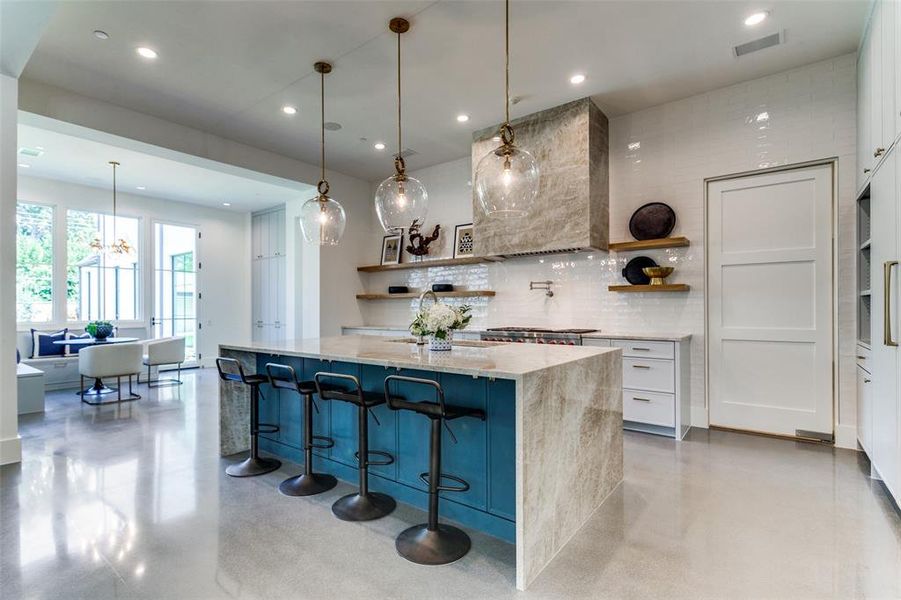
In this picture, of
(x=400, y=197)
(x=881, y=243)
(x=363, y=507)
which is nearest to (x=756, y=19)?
(x=881, y=243)

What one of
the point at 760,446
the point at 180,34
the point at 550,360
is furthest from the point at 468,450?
the point at 180,34

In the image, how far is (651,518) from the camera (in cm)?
253

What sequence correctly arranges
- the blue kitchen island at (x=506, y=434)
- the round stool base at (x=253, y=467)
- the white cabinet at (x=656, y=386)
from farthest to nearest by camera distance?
the white cabinet at (x=656, y=386) < the round stool base at (x=253, y=467) < the blue kitchen island at (x=506, y=434)

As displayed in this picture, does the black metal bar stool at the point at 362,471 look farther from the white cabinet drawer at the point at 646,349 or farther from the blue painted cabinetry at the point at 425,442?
→ the white cabinet drawer at the point at 646,349

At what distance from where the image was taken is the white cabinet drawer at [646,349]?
402cm

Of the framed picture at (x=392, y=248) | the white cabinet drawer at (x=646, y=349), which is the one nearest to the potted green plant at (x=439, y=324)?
the white cabinet drawer at (x=646, y=349)

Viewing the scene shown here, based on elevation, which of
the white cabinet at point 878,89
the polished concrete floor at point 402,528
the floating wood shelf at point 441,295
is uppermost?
the white cabinet at point 878,89

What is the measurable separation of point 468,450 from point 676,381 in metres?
2.44

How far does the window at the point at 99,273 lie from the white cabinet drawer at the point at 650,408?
27.2 ft

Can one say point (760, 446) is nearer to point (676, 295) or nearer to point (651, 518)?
point (676, 295)

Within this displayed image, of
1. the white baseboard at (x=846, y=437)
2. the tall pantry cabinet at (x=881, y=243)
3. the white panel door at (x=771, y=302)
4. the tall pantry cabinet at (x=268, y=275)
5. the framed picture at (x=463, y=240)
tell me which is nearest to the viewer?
the tall pantry cabinet at (x=881, y=243)

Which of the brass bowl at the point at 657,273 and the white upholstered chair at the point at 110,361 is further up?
the brass bowl at the point at 657,273

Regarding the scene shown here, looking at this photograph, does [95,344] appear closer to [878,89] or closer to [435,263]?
[435,263]

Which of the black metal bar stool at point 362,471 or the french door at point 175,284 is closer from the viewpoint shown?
the black metal bar stool at point 362,471
